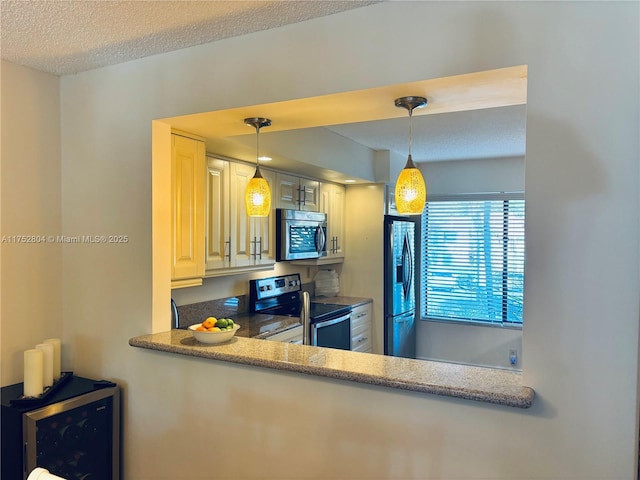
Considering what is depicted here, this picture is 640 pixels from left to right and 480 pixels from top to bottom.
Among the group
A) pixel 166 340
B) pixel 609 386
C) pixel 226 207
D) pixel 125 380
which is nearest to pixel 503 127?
pixel 226 207

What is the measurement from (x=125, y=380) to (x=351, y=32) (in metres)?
2.07

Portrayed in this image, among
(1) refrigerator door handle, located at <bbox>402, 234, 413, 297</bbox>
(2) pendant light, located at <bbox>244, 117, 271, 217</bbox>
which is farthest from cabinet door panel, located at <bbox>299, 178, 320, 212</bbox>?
(2) pendant light, located at <bbox>244, 117, 271, 217</bbox>

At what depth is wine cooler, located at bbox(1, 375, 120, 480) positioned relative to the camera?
1952 millimetres

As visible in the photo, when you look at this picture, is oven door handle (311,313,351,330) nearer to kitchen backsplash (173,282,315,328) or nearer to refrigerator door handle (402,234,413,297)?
kitchen backsplash (173,282,315,328)

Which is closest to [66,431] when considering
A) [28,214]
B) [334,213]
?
[28,214]

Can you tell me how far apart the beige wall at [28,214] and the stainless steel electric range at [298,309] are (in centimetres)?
160

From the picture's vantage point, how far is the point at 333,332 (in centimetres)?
393

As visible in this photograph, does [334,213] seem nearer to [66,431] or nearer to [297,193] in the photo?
[297,193]

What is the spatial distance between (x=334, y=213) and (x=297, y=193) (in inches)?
30.8

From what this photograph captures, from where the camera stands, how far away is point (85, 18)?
181 cm

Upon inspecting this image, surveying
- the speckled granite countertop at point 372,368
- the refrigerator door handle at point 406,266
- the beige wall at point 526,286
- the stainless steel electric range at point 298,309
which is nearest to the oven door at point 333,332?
the stainless steel electric range at point 298,309

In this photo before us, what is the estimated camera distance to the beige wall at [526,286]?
1371mm

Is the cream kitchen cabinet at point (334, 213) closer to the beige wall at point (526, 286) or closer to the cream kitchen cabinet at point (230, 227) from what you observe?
the cream kitchen cabinet at point (230, 227)

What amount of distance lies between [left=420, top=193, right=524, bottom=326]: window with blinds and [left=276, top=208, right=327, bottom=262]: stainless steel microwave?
1.77 metres
